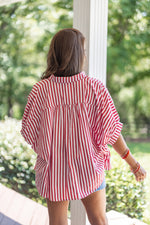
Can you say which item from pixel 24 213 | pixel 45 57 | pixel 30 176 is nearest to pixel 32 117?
pixel 24 213

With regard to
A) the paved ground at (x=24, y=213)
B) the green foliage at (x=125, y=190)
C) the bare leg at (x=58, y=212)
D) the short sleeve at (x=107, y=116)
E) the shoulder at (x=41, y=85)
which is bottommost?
the paved ground at (x=24, y=213)

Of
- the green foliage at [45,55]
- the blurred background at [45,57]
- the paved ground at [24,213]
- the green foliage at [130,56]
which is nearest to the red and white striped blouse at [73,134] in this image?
the paved ground at [24,213]

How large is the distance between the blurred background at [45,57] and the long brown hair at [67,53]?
8.20 ft

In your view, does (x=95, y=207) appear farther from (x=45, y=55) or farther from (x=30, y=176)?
(x=45, y=55)

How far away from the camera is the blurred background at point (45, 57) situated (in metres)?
4.20

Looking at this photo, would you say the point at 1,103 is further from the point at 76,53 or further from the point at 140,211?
the point at 76,53

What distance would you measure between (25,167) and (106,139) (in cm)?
237

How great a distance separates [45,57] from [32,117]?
219 inches

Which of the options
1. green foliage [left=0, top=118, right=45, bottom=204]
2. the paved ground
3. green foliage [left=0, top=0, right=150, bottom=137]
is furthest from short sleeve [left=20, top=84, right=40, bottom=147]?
green foliage [left=0, top=0, right=150, bottom=137]

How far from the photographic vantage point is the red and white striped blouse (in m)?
1.34

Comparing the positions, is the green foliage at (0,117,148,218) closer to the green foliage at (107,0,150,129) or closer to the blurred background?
the blurred background

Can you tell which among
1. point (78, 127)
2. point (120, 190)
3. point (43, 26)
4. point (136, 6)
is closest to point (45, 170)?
point (78, 127)

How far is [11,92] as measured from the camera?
285 inches

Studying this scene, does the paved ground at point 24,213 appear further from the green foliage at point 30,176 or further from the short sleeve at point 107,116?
the short sleeve at point 107,116
